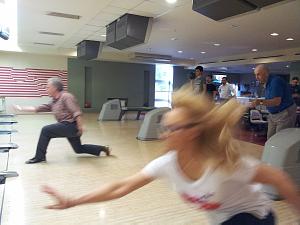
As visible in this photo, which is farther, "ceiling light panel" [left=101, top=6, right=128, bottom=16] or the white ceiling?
"ceiling light panel" [left=101, top=6, right=128, bottom=16]

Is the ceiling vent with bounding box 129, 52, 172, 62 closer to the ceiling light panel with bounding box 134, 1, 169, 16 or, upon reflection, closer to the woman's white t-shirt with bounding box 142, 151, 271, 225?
the ceiling light panel with bounding box 134, 1, 169, 16

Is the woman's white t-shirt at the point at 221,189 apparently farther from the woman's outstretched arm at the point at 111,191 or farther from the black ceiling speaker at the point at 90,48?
the black ceiling speaker at the point at 90,48

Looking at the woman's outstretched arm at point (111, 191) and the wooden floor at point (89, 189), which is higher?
the woman's outstretched arm at point (111, 191)

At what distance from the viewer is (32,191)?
137 inches

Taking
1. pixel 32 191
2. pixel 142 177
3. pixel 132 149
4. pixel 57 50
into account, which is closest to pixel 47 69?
pixel 57 50

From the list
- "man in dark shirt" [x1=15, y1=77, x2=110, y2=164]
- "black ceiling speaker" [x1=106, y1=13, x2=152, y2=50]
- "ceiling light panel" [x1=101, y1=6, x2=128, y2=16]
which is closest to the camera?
"man in dark shirt" [x1=15, y1=77, x2=110, y2=164]

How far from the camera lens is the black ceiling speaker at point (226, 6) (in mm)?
3918

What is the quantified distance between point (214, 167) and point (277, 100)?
9.88ft

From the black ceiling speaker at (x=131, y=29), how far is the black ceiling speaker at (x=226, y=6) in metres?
2.52

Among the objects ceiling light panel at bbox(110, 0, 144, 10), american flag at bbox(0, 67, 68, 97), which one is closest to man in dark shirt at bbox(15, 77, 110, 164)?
ceiling light panel at bbox(110, 0, 144, 10)

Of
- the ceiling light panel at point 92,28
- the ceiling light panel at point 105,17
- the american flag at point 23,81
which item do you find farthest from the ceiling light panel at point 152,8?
the american flag at point 23,81

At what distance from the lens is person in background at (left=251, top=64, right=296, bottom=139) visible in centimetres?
373

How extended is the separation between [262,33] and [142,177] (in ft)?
27.8

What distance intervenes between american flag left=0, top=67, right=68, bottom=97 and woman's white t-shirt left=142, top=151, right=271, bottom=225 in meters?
13.4
